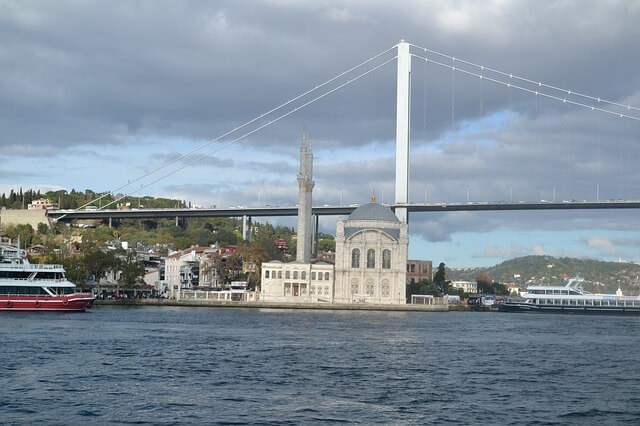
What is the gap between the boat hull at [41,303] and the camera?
64562mm

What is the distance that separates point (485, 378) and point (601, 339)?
24175 mm

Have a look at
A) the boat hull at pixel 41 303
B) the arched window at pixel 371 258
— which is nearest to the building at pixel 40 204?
the arched window at pixel 371 258

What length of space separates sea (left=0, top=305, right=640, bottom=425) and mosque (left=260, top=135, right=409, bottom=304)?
43020 mm

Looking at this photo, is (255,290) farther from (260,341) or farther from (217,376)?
(217,376)

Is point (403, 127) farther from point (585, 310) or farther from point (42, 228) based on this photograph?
point (42, 228)

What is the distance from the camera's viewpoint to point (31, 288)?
65.3m

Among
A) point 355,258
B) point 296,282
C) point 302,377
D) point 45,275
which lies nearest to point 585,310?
point 355,258

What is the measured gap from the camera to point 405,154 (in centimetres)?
9506

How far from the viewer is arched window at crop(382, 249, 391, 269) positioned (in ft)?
326

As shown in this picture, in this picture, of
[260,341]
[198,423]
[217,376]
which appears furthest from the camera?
[260,341]

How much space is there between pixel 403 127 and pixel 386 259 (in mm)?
13559

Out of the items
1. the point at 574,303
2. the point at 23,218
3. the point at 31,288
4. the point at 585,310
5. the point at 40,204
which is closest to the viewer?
the point at 31,288

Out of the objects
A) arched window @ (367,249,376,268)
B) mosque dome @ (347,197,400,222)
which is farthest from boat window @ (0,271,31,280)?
mosque dome @ (347,197,400,222)

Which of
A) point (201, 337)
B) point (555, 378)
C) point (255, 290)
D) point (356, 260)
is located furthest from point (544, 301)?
point (555, 378)
